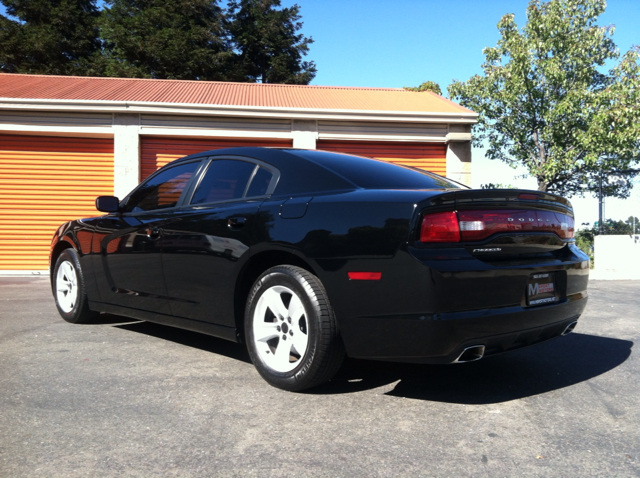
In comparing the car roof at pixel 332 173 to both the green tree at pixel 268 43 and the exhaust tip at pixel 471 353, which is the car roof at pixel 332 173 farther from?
the green tree at pixel 268 43

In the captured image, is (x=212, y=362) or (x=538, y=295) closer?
(x=538, y=295)

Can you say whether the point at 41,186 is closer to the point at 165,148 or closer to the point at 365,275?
the point at 165,148

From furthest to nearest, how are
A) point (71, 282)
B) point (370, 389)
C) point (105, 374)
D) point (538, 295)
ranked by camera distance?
point (71, 282) < point (105, 374) < point (370, 389) < point (538, 295)

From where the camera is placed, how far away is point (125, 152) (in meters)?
11.1

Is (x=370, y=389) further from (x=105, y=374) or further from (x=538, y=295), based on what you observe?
(x=105, y=374)

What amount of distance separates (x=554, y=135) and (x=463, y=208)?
22.5 m

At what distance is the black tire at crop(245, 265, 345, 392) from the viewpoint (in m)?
2.87

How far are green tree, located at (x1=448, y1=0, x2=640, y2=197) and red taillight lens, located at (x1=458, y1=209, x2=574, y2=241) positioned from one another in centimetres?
1905

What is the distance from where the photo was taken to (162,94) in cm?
1287

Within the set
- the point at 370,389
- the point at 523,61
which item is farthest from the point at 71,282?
the point at 523,61

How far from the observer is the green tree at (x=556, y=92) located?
70.2ft

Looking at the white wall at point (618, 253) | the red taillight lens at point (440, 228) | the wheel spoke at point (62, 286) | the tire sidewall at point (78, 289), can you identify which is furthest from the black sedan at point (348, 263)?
the white wall at point (618, 253)

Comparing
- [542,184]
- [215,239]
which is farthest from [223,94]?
[542,184]

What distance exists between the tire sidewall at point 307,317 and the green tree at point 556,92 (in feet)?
→ 65.0
